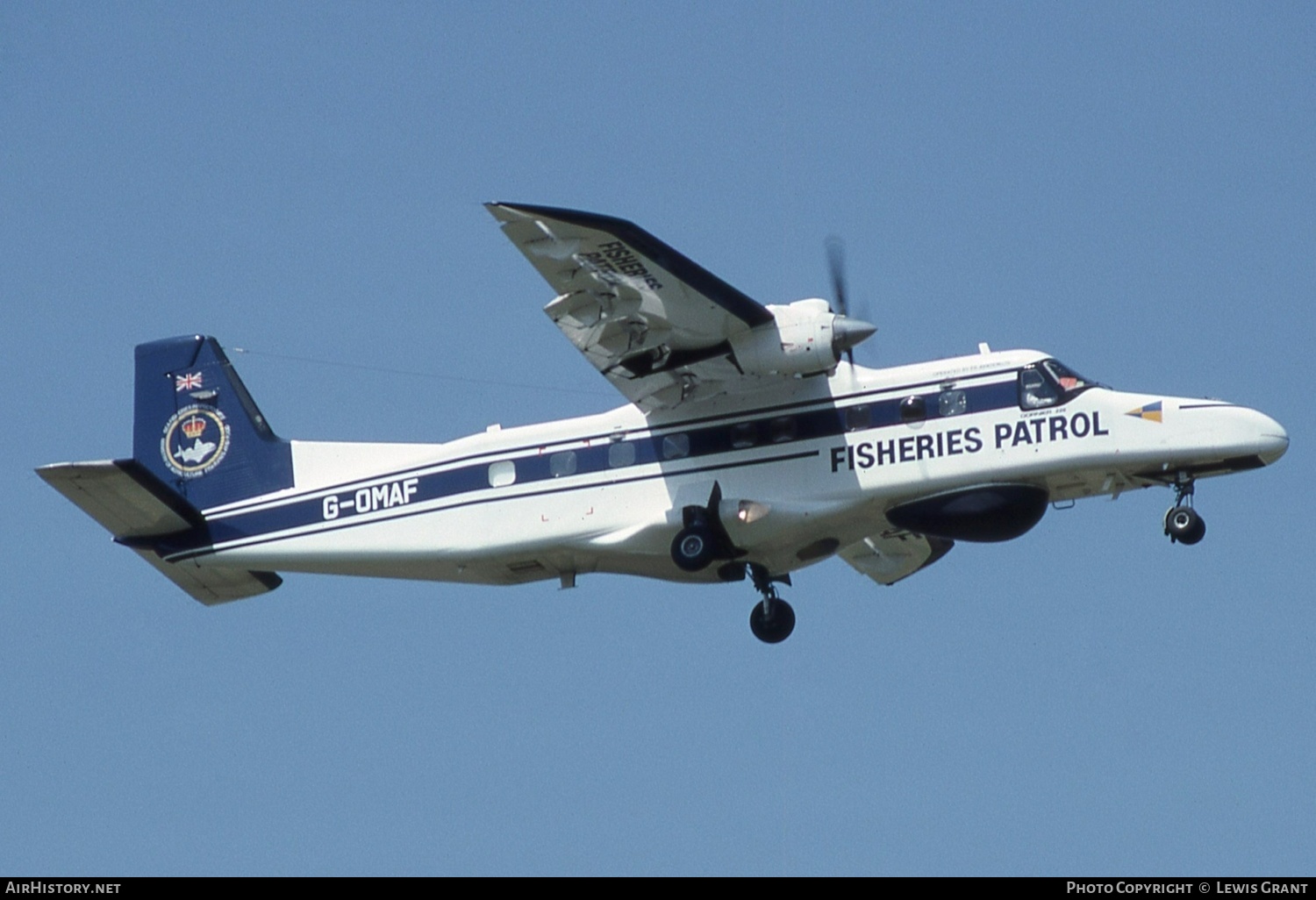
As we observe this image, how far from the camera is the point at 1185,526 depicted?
18703 mm

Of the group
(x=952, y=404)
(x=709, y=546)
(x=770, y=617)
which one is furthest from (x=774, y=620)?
(x=952, y=404)

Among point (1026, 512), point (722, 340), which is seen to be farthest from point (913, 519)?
point (722, 340)

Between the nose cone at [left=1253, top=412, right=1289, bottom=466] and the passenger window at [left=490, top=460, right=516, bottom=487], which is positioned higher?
the passenger window at [left=490, top=460, right=516, bottom=487]

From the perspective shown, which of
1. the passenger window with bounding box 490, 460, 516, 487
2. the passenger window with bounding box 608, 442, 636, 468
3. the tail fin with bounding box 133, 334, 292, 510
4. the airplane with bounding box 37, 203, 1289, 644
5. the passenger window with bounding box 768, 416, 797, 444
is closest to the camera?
the airplane with bounding box 37, 203, 1289, 644

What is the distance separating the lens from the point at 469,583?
68.8ft

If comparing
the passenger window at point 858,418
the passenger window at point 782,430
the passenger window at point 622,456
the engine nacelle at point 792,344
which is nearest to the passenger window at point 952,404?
the passenger window at point 858,418

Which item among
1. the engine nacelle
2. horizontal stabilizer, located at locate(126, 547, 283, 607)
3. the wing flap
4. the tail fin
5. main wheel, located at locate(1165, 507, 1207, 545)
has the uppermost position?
the tail fin

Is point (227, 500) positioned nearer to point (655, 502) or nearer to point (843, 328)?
point (655, 502)

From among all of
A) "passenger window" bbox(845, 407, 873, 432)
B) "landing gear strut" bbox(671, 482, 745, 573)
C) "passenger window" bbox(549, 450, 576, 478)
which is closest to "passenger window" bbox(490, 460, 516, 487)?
"passenger window" bbox(549, 450, 576, 478)

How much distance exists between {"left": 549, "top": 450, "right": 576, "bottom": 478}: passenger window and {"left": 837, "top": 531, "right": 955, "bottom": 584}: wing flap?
341 centimetres

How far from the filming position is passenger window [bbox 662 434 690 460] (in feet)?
65.4

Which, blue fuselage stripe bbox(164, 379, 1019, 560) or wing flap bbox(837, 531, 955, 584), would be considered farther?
wing flap bbox(837, 531, 955, 584)

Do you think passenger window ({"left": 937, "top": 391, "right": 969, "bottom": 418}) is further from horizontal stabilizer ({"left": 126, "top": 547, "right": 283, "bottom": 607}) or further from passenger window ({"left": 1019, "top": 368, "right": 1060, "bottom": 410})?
horizontal stabilizer ({"left": 126, "top": 547, "right": 283, "bottom": 607})
